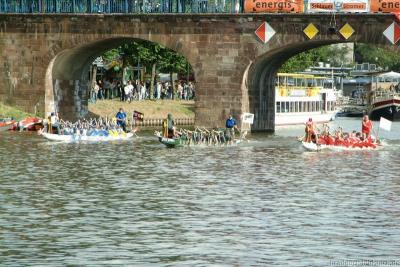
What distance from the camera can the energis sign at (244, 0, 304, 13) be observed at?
79938mm

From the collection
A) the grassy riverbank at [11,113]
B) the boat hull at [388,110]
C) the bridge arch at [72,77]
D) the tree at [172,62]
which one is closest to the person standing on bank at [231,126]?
the bridge arch at [72,77]

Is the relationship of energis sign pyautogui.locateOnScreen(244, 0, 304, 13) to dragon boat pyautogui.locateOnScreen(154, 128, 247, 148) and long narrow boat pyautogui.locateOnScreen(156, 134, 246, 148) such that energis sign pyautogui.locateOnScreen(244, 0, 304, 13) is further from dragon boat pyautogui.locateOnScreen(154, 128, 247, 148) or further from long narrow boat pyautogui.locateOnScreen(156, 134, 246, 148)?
long narrow boat pyautogui.locateOnScreen(156, 134, 246, 148)

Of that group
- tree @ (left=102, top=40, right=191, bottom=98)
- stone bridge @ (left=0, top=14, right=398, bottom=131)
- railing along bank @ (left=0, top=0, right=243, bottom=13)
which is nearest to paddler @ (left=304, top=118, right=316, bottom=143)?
stone bridge @ (left=0, top=14, right=398, bottom=131)

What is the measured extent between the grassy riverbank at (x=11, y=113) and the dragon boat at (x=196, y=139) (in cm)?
1784

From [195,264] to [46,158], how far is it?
30.7 meters

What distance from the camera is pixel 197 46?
8281cm

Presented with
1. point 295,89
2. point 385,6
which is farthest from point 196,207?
point 295,89

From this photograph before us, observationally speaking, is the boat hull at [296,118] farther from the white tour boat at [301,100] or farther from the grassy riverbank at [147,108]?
the grassy riverbank at [147,108]

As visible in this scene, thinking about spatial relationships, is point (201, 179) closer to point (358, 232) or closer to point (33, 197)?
point (33, 197)

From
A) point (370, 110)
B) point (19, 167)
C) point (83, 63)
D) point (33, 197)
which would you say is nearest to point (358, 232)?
point (33, 197)

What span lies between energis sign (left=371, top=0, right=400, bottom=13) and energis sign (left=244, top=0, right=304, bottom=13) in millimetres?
4764

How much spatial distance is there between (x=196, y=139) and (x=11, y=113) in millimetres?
20619

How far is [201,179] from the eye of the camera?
168 feet

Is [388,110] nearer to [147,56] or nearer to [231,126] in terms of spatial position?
[147,56]
